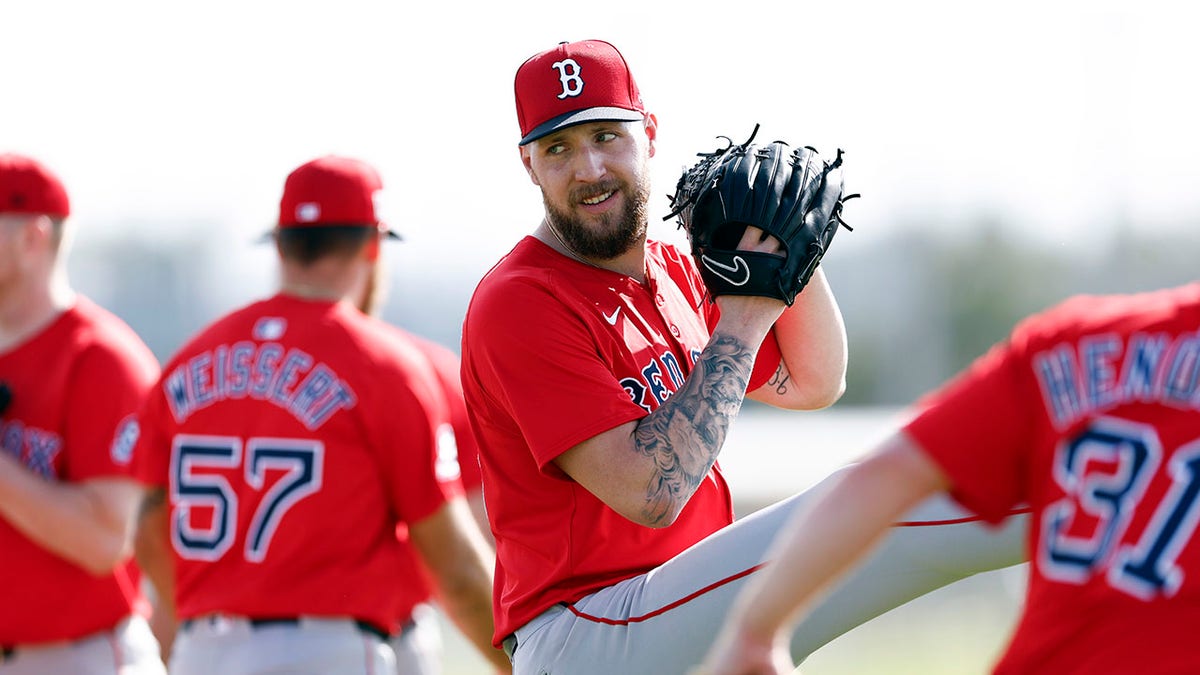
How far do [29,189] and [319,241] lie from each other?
133 centimetres

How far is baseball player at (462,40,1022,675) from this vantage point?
3545 mm

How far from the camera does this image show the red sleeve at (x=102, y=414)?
532 cm

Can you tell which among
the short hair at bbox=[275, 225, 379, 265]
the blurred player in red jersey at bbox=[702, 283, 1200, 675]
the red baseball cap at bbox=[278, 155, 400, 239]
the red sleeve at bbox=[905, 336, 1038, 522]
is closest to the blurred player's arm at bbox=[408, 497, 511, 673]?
the short hair at bbox=[275, 225, 379, 265]

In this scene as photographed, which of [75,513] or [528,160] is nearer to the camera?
[528,160]

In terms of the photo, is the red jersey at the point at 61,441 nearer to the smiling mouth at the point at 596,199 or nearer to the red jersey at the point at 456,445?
the red jersey at the point at 456,445

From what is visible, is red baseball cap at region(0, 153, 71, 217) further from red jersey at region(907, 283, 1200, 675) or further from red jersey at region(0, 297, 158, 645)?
red jersey at region(907, 283, 1200, 675)

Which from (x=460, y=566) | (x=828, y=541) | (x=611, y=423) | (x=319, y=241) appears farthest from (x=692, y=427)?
(x=319, y=241)

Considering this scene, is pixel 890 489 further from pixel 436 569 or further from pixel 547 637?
pixel 436 569

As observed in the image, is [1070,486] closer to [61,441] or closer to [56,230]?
[61,441]

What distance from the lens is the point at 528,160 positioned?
4.21 meters

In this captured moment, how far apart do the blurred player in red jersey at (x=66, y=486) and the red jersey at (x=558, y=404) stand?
1880 millimetres

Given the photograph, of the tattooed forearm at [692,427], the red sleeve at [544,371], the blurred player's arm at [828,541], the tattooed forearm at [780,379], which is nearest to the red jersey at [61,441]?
the red sleeve at [544,371]

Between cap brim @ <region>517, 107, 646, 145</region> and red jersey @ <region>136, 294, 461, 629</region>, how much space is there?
1.16 metres

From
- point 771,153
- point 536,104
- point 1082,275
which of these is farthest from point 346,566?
point 1082,275
